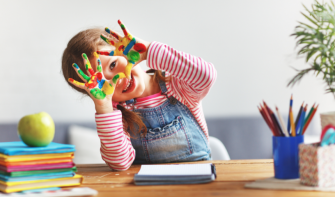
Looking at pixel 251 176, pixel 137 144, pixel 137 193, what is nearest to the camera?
pixel 137 193

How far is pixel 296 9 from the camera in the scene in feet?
6.34

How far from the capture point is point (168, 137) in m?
1.06

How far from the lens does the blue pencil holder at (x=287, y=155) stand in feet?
2.10

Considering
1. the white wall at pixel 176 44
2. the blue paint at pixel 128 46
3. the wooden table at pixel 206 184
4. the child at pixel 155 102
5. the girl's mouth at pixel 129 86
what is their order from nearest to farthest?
the wooden table at pixel 206 184
the blue paint at pixel 128 46
the child at pixel 155 102
the girl's mouth at pixel 129 86
the white wall at pixel 176 44

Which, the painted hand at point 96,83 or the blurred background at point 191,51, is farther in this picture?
the blurred background at point 191,51

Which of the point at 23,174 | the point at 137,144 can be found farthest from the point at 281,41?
the point at 23,174

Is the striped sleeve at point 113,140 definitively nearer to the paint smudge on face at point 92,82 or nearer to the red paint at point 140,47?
the paint smudge on face at point 92,82

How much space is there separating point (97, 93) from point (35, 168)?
0.89 ft

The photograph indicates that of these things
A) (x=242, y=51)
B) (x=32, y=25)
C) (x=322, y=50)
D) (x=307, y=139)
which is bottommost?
(x=307, y=139)

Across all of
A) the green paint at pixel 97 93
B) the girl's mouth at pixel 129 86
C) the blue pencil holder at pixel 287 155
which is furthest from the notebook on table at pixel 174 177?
the girl's mouth at pixel 129 86

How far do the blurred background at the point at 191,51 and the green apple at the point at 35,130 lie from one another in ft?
3.89

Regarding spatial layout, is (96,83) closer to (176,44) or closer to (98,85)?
(98,85)

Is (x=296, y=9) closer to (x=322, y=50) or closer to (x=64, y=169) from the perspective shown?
(x=322, y=50)

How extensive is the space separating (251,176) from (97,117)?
447 mm
